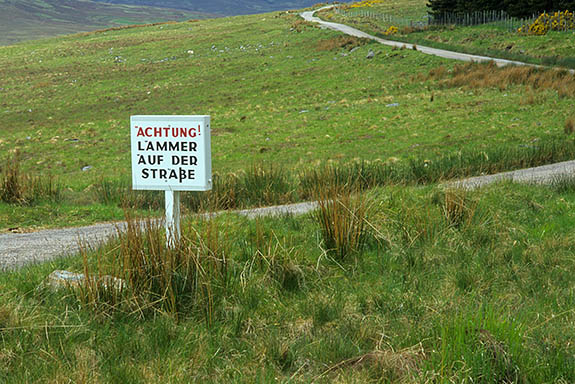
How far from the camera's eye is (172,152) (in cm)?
531

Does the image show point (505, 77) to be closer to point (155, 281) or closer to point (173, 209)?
point (173, 209)

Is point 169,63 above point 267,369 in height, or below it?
above

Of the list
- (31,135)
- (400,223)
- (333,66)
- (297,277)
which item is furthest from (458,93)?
(297,277)

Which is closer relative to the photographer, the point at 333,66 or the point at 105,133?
the point at 105,133

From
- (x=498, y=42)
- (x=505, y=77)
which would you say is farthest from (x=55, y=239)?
(x=498, y=42)

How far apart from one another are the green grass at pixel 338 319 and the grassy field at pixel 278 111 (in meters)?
4.98

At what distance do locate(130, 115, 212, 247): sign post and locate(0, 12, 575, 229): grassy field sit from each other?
483cm

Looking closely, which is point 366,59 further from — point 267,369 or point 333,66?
point 267,369

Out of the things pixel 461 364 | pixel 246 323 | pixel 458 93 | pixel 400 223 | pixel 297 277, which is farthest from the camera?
pixel 458 93

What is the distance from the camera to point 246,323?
457 centimetres

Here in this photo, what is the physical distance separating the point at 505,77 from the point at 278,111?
9294 mm

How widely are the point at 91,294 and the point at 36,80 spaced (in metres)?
40.5

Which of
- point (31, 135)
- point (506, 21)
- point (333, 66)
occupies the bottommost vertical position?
point (31, 135)

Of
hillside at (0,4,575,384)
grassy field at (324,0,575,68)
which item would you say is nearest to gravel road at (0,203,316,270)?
hillside at (0,4,575,384)
